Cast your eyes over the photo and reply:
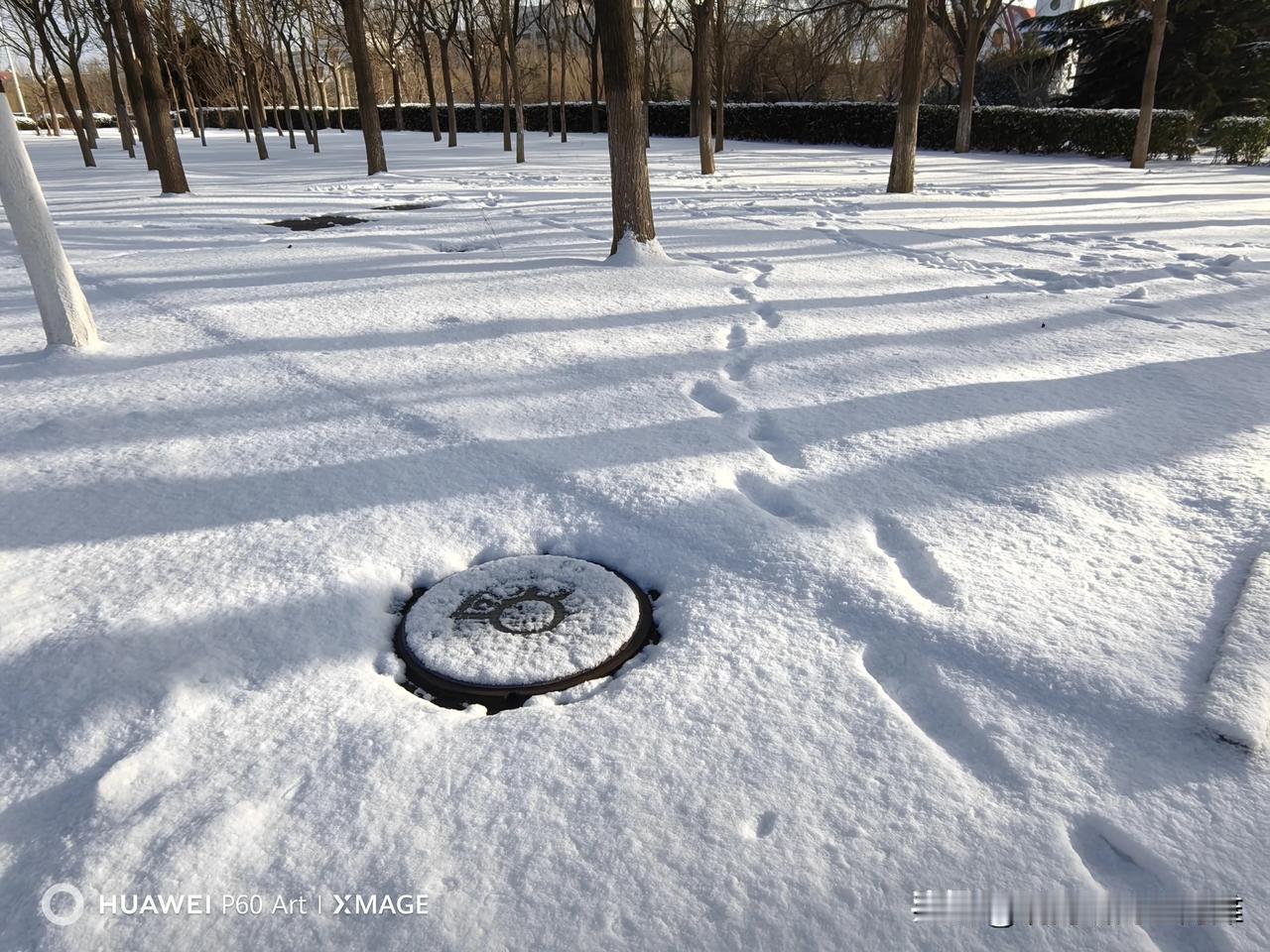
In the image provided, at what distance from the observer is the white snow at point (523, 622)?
2.08 meters

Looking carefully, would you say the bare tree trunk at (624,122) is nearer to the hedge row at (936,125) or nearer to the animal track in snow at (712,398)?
the animal track in snow at (712,398)

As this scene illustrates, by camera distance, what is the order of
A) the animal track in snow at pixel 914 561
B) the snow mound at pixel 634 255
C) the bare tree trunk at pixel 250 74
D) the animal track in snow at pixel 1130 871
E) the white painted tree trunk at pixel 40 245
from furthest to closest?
1. the bare tree trunk at pixel 250 74
2. the snow mound at pixel 634 255
3. the white painted tree trunk at pixel 40 245
4. the animal track in snow at pixel 914 561
5. the animal track in snow at pixel 1130 871

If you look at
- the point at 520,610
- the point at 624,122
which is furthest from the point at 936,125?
the point at 520,610

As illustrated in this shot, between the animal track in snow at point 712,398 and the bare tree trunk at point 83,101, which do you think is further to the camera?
the bare tree trunk at point 83,101

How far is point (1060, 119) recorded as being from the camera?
17125 mm

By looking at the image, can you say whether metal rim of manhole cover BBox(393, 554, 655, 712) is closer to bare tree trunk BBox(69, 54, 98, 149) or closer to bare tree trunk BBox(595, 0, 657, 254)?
bare tree trunk BBox(595, 0, 657, 254)

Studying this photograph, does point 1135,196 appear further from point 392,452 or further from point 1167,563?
point 392,452

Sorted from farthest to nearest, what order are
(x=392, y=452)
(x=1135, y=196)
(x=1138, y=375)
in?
(x=1135, y=196)
(x=1138, y=375)
(x=392, y=452)

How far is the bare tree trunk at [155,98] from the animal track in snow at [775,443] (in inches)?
424

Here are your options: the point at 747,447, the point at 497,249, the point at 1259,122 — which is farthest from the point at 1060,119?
the point at 747,447

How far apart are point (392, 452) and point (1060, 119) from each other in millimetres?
19022
